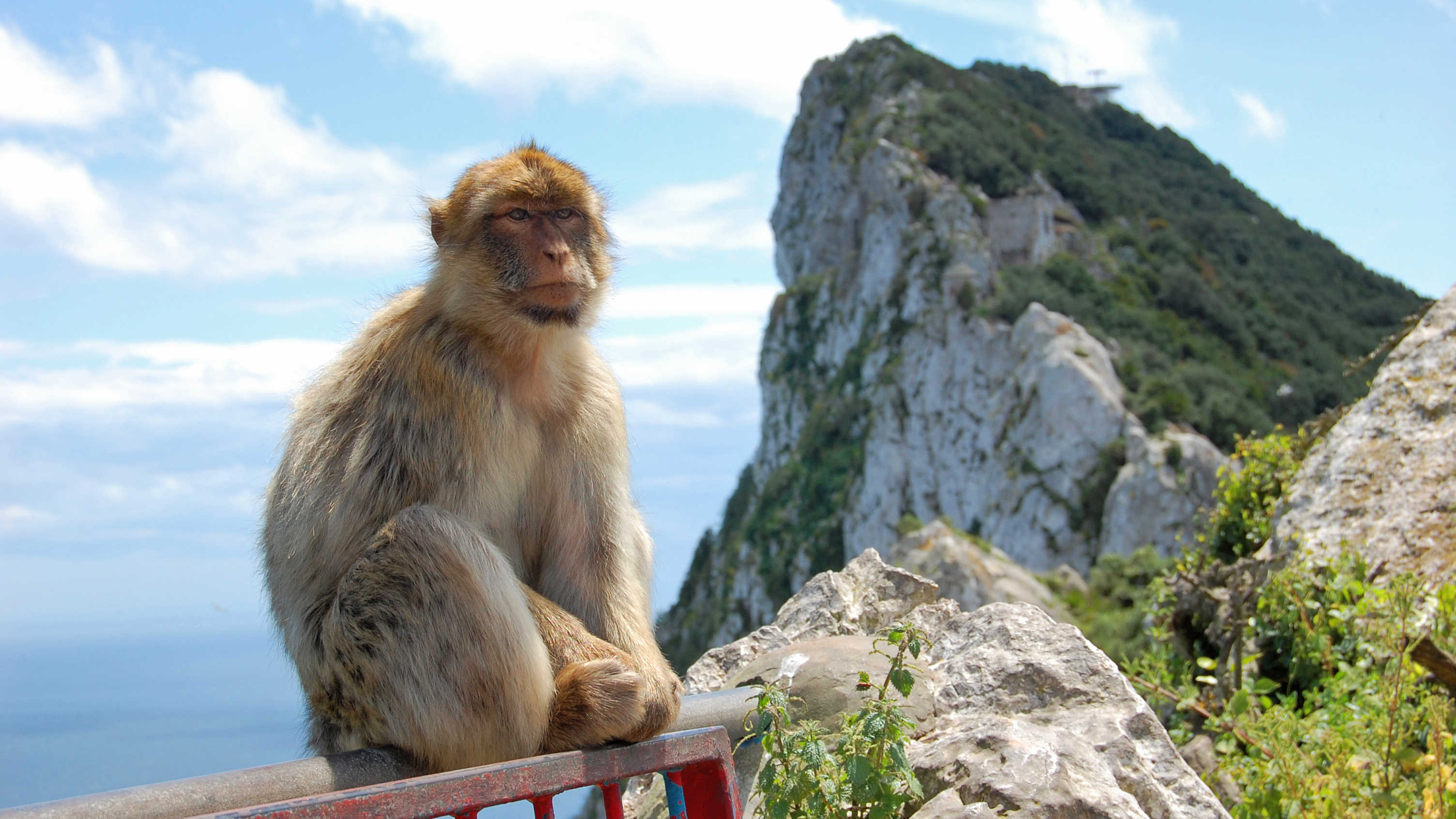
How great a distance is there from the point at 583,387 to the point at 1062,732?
139 cm

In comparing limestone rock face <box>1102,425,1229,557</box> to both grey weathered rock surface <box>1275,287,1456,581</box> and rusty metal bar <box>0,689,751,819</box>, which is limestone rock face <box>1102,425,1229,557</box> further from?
rusty metal bar <box>0,689,751,819</box>

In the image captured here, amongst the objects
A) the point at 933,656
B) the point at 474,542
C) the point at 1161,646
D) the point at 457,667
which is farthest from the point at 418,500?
the point at 1161,646

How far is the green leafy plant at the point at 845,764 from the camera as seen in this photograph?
6.18 feet

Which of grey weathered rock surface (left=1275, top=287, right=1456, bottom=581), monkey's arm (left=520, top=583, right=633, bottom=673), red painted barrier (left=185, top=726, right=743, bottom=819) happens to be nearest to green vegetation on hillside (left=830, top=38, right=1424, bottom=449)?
grey weathered rock surface (left=1275, top=287, right=1456, bottom=581)

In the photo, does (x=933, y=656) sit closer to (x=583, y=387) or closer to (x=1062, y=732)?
(x=1062, y=732)

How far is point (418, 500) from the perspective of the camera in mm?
2369

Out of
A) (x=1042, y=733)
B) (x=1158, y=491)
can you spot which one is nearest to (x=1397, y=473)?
(x=1042, y=733)

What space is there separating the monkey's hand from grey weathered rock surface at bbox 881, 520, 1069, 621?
46.1 ft

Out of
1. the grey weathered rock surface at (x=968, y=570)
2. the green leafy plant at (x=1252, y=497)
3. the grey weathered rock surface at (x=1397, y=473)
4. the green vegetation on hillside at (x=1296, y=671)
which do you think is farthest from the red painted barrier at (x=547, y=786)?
the grey weathered rock surface at (x=968, y=570)

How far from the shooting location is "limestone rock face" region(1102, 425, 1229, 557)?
80.8ft

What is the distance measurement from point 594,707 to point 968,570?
613 inches

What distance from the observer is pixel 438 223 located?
2.81 meters

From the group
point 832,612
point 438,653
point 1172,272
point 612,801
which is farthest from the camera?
point 1172,272

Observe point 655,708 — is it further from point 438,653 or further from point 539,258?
point 539,258
